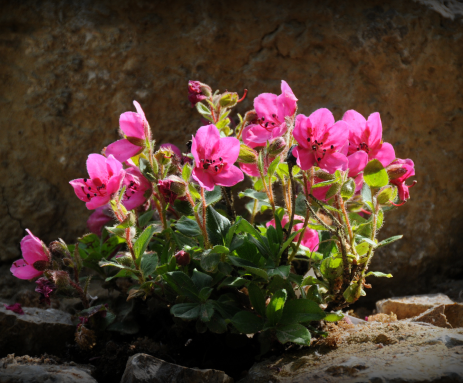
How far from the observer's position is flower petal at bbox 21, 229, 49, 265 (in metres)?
1.68

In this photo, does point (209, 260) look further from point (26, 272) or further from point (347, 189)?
point (26, 272)

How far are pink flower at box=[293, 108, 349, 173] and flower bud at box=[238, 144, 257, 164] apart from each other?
0.73ft

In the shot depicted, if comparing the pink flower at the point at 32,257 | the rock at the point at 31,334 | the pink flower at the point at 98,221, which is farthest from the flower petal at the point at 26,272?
the pink flower at the point at 98,221

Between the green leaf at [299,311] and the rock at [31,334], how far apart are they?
957 millimetres

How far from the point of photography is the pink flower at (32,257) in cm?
168

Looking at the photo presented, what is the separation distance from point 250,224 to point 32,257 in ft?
2.89

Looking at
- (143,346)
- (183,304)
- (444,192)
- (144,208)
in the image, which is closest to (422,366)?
(183,304)

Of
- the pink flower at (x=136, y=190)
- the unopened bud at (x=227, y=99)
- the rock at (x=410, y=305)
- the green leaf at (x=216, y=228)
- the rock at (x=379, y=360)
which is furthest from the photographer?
the rock at (x=410, y=305)

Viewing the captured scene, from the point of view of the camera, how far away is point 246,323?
56.9 inches

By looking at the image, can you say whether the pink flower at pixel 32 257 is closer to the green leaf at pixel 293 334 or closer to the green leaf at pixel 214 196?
the green leaf at pixel 214 196

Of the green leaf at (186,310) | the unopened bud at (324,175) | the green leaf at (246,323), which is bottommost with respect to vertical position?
Result: the green leaf at (186,310)

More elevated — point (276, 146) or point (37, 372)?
point (276, 146)

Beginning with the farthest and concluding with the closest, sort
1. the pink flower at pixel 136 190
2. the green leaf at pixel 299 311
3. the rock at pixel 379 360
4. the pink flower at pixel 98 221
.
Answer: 1. the pink flower at pixel 98 221
2. the pink flower at pixel 136 190
3. the green leaf at pixel 299 311
4. the rock at pixel 379 360

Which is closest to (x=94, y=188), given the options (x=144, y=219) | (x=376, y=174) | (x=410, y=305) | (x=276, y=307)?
(x=144, y=219)
